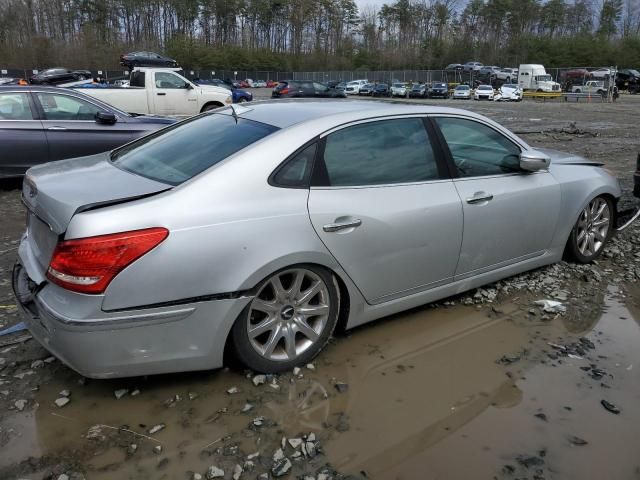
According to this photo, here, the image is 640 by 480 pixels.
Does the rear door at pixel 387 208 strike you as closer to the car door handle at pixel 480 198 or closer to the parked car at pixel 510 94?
the car door handle at pixel 480 198

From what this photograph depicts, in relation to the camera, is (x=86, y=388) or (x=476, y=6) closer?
(x=86, y=388)

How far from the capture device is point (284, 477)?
2467 millimetres

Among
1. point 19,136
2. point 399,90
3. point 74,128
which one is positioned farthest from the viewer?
point 399,90

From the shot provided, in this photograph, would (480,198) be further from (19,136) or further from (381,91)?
(381,91)

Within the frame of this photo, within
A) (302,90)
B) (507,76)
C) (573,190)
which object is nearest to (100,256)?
(573,190)

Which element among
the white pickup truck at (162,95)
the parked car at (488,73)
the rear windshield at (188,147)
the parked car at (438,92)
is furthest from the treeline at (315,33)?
the rear windshield at (188,147)

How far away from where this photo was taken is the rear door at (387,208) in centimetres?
322

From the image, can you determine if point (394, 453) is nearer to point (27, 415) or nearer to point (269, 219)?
point (269, 219)

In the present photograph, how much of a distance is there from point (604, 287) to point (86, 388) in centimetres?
397

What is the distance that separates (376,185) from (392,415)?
1344 mm

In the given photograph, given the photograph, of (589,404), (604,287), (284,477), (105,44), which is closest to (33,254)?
(284,477)

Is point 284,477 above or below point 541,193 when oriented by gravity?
below

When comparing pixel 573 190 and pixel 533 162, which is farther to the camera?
pixel 573 190

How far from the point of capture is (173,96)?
48.0 feet
